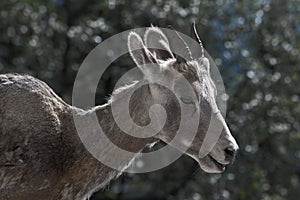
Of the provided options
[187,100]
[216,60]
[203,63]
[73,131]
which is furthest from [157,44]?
[216,60]

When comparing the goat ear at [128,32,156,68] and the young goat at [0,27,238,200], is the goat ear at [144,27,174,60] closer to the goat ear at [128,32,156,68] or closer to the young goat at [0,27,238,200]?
the young goat at [0,27,238,200]

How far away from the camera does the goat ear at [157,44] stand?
5723 mm

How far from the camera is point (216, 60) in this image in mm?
10766

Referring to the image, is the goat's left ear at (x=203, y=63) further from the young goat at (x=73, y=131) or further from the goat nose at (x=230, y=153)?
the goat nose at (x=230, y=153)

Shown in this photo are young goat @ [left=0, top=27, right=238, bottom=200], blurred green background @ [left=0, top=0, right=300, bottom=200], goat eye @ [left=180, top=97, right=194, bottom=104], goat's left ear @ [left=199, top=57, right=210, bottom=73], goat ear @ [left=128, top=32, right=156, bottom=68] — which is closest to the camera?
young goat @ [left=0, top=27, right=238, bottom=200]

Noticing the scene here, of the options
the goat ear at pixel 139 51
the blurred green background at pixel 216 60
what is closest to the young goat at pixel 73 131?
the goat ear at pixel 139 51

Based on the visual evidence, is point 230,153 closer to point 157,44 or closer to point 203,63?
point 203,63

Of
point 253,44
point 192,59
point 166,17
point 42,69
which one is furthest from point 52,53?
point 192,59

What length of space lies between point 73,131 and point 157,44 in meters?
0.95

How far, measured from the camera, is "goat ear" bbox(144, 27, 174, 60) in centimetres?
572

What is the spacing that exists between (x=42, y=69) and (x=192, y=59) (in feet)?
18.5

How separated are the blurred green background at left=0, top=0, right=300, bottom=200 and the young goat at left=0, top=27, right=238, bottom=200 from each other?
194 inches

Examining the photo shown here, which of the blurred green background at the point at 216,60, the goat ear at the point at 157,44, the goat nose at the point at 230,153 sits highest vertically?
the goat ear at the point at 157,44

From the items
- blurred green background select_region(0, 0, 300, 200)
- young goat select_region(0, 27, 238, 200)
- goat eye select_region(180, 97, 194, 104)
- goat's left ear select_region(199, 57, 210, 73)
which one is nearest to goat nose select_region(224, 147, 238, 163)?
young goat select_region(0, 27, 238, 200)
